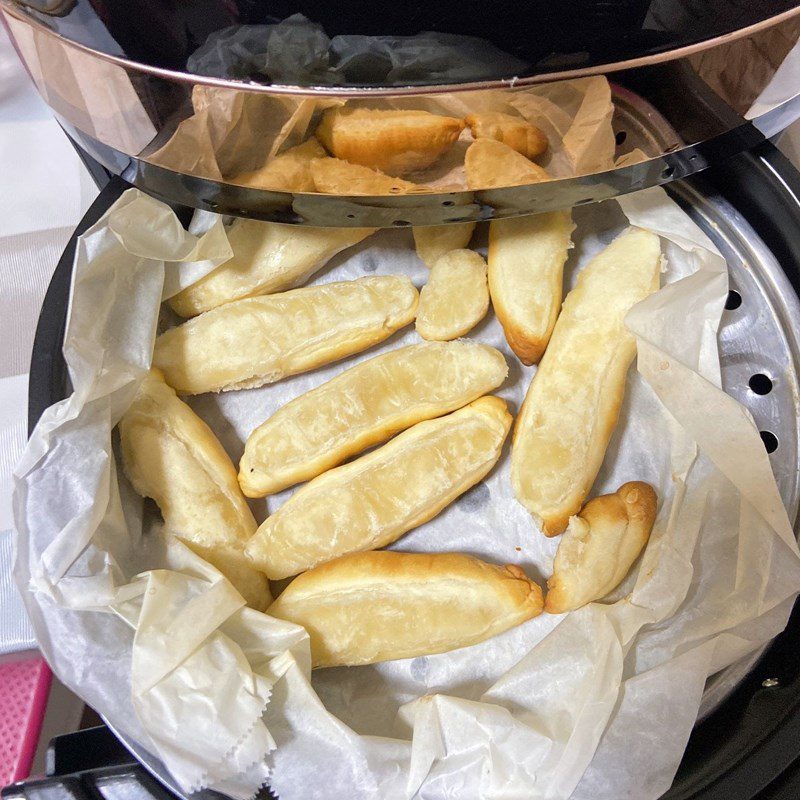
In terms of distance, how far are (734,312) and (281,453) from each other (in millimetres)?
372

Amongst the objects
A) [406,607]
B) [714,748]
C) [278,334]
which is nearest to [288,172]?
[278,334]

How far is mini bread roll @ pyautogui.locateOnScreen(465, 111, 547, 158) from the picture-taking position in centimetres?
43

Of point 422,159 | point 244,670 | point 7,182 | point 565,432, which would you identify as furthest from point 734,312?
point 7,182

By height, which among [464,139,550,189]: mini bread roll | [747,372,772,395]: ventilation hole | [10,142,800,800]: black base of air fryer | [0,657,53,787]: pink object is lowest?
[0,657,53,787]: pink object

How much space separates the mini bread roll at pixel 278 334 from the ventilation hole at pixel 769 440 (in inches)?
11.2

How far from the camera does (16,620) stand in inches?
24.1

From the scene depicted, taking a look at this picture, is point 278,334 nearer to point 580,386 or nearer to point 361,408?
point 361,408

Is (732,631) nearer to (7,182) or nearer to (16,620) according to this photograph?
(16,620)

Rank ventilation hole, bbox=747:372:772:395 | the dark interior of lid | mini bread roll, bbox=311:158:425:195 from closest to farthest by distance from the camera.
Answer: the dark interior of lid, mini bread roll, bbox=311:158:425:195, ventilation hole, bbox=747:372:772:395

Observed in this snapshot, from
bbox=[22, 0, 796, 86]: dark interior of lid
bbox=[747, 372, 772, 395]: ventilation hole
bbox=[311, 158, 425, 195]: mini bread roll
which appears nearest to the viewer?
bbox=[22, 0, 796, 86]: dark interior of lid

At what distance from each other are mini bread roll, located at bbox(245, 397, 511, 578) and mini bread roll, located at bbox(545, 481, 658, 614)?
0.28 ft

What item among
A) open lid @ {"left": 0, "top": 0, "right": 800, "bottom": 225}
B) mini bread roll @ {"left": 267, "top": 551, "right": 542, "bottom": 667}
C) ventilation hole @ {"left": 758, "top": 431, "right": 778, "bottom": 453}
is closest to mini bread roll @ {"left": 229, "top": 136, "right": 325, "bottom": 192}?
open lid @ {"left": 0, "top": 0, "right": 800, "bottom": 225}

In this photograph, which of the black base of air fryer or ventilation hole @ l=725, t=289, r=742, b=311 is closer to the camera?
the black base of air fryer

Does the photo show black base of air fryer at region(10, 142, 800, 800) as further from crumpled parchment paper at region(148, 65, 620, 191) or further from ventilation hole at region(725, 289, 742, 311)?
crumpled parchment paper at region(148, 65, 620, 191)
